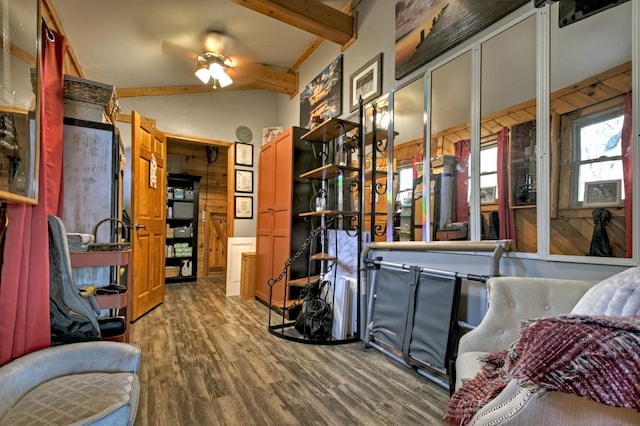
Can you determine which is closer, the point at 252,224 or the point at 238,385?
the point at 238,385

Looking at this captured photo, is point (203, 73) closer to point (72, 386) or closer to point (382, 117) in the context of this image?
point (382, 117)

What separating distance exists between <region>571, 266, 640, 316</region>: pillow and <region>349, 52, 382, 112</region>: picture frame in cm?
237

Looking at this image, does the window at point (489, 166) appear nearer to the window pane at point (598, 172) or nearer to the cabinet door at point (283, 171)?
the window pane at point (598, 172)

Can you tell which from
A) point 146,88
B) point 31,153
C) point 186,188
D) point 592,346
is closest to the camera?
point 592,346

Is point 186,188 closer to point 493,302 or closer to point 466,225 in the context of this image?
point 466,225

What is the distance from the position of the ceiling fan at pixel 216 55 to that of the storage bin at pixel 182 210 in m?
2.70

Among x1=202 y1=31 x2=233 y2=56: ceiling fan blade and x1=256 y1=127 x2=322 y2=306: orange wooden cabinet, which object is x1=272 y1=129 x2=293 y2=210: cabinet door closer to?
x1=256 y1=127 x2=322 y2=306: orange wooden cabinet

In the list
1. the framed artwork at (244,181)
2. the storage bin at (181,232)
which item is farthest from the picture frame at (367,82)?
the storage bin at (181,232)

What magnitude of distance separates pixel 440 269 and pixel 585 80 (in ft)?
4.36

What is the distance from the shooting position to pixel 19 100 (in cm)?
139

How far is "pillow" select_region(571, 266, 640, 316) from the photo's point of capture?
897mm

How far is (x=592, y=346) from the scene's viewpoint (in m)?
0.71

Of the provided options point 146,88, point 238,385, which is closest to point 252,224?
point 146,88

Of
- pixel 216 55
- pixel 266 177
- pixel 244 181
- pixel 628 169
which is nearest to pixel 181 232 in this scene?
pixel 244 181
